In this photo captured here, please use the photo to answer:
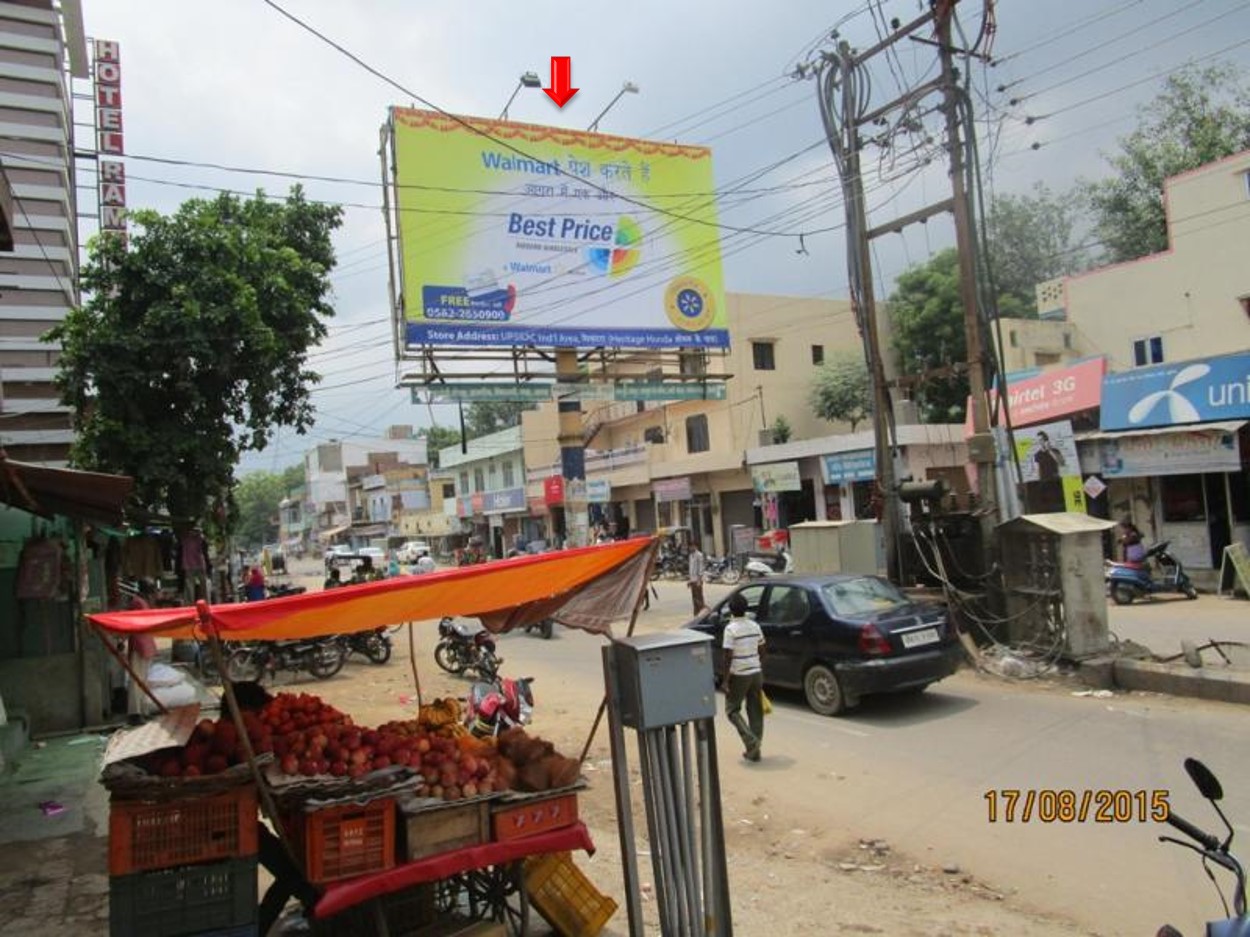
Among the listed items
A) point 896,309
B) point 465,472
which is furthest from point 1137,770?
point 465,472

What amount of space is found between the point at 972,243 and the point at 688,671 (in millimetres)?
9504

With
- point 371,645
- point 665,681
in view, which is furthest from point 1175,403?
point 665,681

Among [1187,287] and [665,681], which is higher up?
[1187,287]

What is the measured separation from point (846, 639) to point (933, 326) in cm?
2500

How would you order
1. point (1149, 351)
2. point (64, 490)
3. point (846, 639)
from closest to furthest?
point (64, 490) → point (846, 639) → point (1149, 351)

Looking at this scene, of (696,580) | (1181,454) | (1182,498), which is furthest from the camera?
(696,580)

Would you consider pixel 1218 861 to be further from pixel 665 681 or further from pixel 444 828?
pixel 444 828

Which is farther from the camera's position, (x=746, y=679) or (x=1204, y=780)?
(x=746, y=679)

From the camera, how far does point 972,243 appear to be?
448 inches

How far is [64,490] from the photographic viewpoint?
6898 millimetres

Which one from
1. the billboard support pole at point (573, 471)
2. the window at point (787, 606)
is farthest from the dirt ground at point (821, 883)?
the billboard support pole at point (573, 471)

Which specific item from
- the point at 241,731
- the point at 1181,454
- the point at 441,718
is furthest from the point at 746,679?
the point at 1181,454

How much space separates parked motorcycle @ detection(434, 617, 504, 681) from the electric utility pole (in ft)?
20.0

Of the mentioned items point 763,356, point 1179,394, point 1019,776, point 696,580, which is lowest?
point 1019,776
